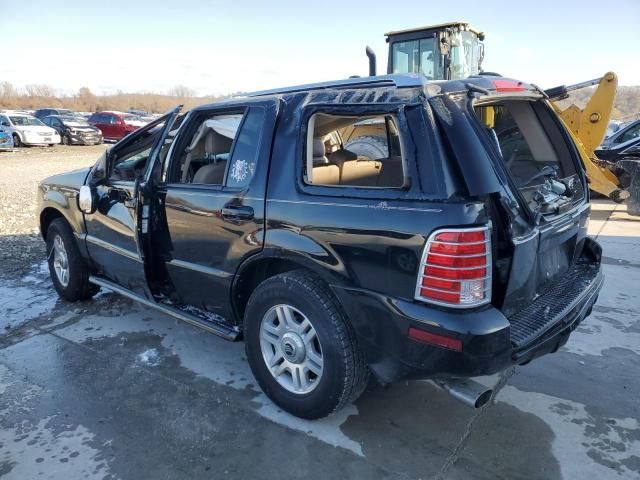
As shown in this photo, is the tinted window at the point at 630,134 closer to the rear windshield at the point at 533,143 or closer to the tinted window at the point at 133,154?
the rear windshield at the point at 533,143

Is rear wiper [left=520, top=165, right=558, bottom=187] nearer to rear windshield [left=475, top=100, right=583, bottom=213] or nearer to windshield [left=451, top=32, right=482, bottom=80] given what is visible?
rear windshield [left=475, top=100, right=583, bottom=213]

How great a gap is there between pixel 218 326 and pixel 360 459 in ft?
4.20

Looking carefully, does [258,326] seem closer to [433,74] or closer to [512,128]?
[512,128]

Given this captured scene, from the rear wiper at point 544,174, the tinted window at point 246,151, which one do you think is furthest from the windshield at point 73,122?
the rear wiper at point 544,174

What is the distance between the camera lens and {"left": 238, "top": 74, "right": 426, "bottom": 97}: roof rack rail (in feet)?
8.57

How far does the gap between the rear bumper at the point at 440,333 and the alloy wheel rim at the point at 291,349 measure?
348 millimetres

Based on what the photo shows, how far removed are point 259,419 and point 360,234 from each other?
4.29ft

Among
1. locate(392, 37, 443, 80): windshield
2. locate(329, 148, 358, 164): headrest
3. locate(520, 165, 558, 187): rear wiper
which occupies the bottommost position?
locate(520, 165, 558, 187): rear wiper

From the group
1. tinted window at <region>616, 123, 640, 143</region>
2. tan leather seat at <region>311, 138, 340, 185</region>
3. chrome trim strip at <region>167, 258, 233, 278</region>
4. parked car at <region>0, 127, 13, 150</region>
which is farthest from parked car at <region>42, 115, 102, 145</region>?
tan leather seat at <region>311, 138, 340, 185</region>

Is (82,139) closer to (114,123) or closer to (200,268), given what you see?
(114,123)

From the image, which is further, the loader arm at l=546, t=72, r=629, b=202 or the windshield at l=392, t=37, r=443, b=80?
the windshield at l=392, t=37, r=443, b=80

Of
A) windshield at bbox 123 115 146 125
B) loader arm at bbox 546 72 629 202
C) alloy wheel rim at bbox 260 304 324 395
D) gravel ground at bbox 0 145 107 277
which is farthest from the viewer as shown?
windshield at bbox 123 115 146 125

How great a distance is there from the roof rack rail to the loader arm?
23.3 ft

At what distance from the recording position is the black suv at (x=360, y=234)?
235 cm
